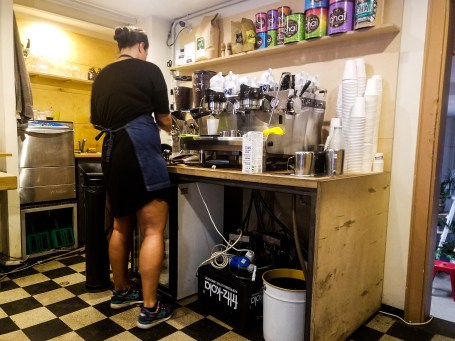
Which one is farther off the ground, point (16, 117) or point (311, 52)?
point (311, 52)

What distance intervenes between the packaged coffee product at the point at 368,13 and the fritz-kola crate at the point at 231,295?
5.09 ft

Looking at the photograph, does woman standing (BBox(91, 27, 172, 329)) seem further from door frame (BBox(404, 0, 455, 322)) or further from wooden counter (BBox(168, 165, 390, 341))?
door frame (BBox(404, 0, 455, 322))

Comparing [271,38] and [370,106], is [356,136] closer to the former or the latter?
[370,106]

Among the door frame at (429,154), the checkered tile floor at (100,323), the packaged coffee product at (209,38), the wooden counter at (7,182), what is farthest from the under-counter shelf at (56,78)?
the door frame at (429,154)

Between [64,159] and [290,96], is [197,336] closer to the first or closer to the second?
[290,96]

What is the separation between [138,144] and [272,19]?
1.43m

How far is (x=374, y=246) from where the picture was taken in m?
1.90

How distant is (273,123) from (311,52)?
32.1 inches

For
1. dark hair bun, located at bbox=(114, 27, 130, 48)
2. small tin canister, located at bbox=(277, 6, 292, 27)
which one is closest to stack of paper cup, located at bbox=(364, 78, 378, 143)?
small tin canister, located at bbox=(277, 6, 292, 27)

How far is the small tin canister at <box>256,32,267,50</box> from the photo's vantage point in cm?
248

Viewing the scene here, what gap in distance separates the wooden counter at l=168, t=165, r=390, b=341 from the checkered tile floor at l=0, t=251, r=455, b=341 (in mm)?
238

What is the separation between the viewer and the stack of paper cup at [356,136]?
1.82m

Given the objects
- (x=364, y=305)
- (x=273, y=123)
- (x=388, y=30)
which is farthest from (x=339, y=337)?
(x=388, y=30)

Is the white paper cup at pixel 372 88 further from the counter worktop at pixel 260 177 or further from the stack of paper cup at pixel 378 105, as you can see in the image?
the counter worktop at pixel 260 177
